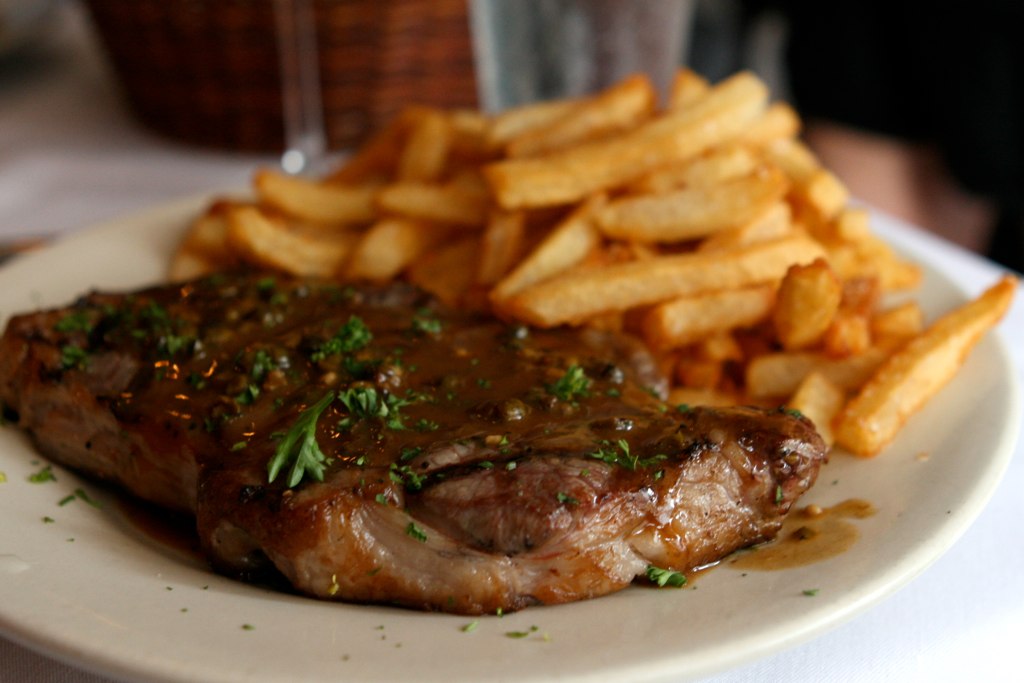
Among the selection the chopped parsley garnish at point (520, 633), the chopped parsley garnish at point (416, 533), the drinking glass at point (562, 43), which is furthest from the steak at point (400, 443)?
the drinking glass at point (562, 43)

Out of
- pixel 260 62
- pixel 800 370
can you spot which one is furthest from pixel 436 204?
pixel 260 62

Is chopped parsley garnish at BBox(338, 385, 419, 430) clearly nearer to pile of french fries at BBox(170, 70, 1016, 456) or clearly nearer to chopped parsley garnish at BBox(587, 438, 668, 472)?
chopped parsley garnish at BBox(587, 438, 668, 472)

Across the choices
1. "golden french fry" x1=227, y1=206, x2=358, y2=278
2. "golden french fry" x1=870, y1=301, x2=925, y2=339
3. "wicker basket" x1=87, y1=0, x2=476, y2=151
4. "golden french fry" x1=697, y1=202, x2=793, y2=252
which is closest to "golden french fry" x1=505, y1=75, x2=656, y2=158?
"golden french fry" x1=697, y1=202, x2=793, y2=252

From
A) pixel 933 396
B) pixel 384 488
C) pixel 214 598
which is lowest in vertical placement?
pixel 933 396

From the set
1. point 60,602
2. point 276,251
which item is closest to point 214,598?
point 60,602

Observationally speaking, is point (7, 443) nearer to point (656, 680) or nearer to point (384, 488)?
point (384, 488)

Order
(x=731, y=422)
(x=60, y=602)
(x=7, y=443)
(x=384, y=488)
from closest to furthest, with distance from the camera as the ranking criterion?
1. (x=60, y=602)
2. (x=384, y=488)
3. (x=731, y=422)
4. (x=7, y=443)
